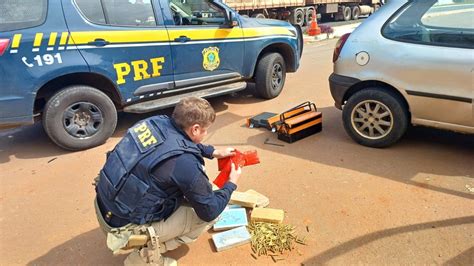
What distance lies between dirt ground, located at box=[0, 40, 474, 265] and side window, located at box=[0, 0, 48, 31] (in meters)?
1.46

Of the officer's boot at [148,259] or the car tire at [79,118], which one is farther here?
the car tire at [79,118]

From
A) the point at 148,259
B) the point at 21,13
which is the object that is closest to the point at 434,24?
the point at 148,259

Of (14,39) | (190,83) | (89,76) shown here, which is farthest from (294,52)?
(14,39)

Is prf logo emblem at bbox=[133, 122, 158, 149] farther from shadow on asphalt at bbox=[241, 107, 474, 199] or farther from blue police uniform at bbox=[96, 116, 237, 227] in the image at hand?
shadow on asphalt at bbox=[241, 107, 474, 199]

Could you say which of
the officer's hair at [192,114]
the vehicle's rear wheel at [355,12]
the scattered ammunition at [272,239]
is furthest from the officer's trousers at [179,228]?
the vehicle's rear wheel at [355,12]

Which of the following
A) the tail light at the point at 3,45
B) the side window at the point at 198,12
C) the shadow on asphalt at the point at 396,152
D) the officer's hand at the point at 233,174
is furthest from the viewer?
the side window at the point at 198,12

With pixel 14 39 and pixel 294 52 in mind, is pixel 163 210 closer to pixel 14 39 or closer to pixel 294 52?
pixel 14 39

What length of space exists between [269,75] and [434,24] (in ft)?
9.15

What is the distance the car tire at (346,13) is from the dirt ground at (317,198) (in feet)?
61.0

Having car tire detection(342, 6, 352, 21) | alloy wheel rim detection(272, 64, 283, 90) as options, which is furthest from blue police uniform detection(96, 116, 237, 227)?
car tire detection(342, 6, 352, 21)

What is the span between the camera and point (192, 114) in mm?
2059

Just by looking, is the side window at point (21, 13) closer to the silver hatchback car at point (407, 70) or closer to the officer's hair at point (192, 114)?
the officer's hair at point (192, 114)

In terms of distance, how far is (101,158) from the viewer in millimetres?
4148

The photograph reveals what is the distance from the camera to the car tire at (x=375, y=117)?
3.72 meters
